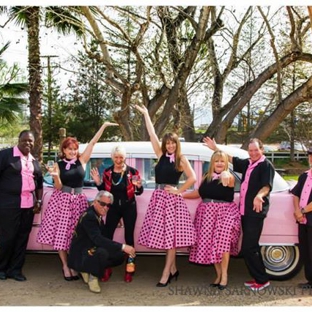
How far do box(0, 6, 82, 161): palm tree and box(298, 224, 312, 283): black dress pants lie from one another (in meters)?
7.41

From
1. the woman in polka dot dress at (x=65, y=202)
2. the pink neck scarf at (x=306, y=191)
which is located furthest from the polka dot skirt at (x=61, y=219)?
the pink neck scarf at (x=306, y=191)

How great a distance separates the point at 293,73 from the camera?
20.8m

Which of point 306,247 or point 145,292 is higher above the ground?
point 306,247

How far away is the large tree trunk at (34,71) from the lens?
39.3ft

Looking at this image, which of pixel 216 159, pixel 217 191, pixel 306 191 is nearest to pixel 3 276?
pixel 217 191

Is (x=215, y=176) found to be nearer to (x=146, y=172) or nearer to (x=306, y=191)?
(x=146, y=172)

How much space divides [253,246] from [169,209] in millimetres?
1011

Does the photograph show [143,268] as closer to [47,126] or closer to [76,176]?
[76,176]

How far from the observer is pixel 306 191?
580cm

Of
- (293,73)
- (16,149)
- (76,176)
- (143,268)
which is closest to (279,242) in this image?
(143,268)

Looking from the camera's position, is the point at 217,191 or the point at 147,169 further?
the point at 147,169

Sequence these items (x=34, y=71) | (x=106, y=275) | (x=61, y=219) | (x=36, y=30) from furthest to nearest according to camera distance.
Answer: (x=34, y=71) < (x=36, y=30) < (x=106, y=275) < (x=61, y=219)

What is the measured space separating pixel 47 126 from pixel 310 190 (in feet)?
92.8

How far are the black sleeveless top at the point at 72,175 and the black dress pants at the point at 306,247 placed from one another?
101 inches
